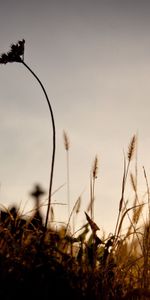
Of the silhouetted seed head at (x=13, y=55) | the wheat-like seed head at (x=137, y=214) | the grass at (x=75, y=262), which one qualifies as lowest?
the grass at (x=75, y=262)

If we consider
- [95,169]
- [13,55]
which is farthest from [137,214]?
[13,55]

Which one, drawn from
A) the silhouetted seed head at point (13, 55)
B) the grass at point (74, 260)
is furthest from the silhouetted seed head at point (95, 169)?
the silhouetted seed head at point (13, 55)

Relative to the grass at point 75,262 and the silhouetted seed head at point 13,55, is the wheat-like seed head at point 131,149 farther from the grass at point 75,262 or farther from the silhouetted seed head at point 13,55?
the silhouetted seed head at point 13,55

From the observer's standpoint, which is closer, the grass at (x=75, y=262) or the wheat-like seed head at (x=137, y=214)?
the grass at (x=75, y=262)

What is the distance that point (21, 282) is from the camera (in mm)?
2174

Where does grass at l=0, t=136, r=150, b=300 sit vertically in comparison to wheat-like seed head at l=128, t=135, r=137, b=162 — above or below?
below

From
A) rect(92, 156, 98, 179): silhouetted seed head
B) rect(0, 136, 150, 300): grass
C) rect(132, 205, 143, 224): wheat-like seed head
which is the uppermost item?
rect(92, 156, 98, 179): silhouetted seed head

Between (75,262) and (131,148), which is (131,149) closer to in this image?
(131,148)

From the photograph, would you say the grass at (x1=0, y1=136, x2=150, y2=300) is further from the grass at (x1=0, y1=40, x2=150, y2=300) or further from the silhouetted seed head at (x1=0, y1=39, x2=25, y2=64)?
the silhouetted seed head at (x1=0, y1=39, x2=25, y2=64)

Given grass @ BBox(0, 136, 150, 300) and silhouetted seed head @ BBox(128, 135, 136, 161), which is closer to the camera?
grass @ BBox(0, 136, 150, 300)

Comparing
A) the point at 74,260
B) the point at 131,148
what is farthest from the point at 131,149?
the point at 74,260

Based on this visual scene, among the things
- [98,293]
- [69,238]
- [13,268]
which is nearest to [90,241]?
[69,238]

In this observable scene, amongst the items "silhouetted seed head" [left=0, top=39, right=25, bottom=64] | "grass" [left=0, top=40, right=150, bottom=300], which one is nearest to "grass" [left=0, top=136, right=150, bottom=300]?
"grass" [left=0, top=40, right=150, bottom=300]

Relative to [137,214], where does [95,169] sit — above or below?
above
